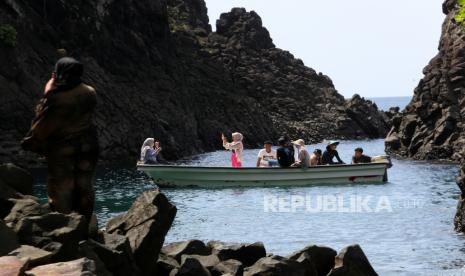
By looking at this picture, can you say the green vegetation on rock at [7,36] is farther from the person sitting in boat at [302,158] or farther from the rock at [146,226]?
the rock at [146,226]

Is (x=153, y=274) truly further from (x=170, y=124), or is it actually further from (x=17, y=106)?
(x=170, y=124)

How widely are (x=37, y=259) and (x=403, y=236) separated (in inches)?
613

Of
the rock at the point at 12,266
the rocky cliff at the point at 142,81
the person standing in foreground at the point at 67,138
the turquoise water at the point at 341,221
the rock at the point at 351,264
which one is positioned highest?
the rocky cliff at the point at 142,81

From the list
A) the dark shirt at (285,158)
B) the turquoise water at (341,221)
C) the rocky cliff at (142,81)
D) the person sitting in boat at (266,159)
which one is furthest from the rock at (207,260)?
the rocky cliff at (142,81)

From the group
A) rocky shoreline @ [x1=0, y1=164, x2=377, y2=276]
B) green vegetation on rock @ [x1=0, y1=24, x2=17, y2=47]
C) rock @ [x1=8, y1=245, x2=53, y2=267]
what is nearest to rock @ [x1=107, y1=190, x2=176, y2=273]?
rocky shoreline @ [x1=0, y1=164, x2=377, y2=276]

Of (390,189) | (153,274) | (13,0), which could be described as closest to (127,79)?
(13,0)

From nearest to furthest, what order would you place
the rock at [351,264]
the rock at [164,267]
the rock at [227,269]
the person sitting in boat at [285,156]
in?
the rock at [164,267], the rock at [227,269], the rock at [351,264], the person sitting in boat at [285,156]

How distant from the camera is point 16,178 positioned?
47.8 ft

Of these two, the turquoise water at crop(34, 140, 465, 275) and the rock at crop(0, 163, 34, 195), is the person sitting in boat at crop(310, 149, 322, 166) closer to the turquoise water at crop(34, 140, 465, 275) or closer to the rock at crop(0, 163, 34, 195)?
the turquoise water at crop(34, 140, 465, 275)

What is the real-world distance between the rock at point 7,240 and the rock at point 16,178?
11.7ft

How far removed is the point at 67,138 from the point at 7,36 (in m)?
53.4

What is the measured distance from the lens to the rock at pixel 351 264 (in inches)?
596

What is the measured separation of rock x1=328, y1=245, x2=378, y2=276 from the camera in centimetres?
1514

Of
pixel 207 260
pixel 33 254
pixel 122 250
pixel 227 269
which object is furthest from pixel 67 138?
pixel 227 269
